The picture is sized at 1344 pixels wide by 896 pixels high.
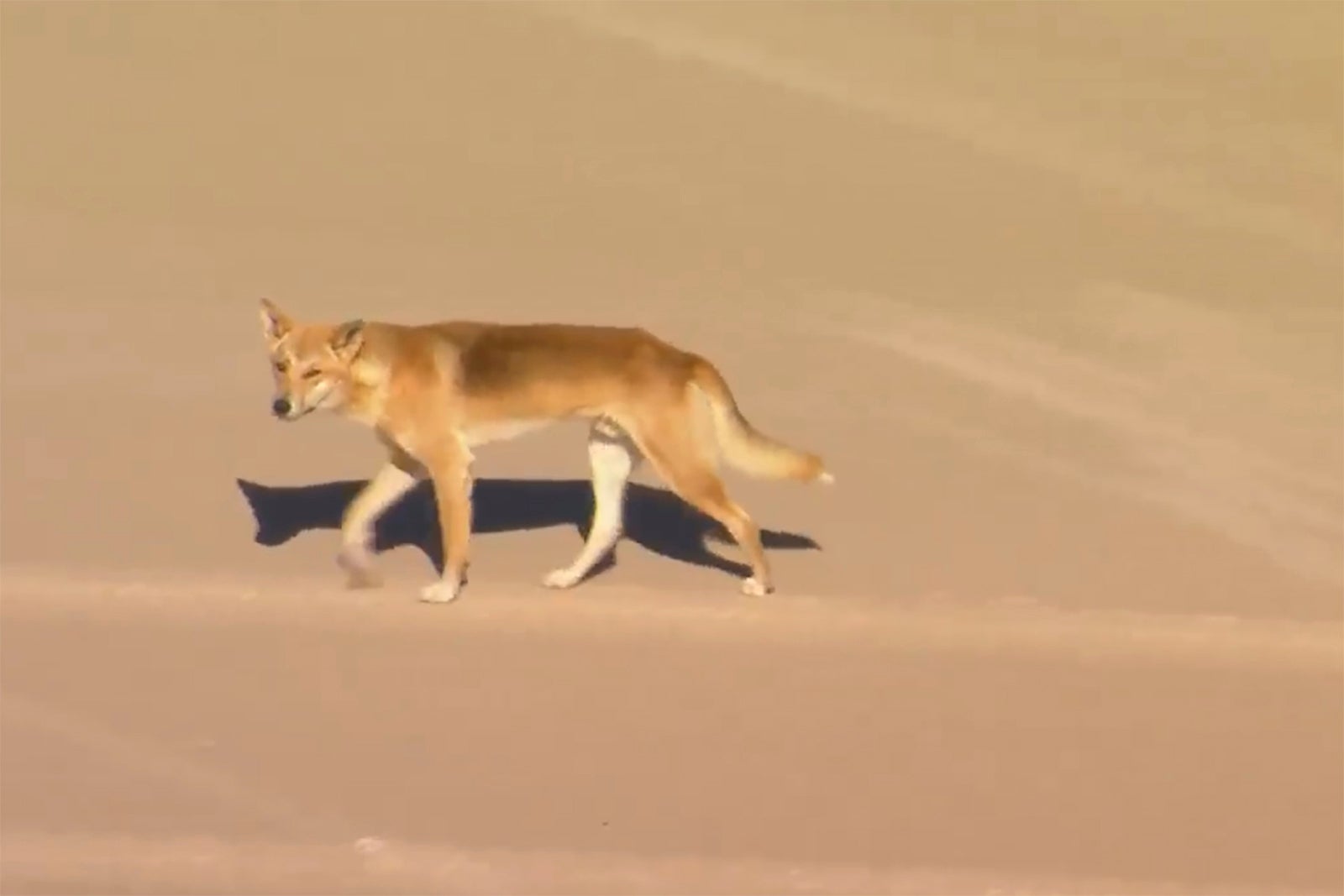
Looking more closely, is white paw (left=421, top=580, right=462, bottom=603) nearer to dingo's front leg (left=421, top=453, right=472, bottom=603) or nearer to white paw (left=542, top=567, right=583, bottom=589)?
dingo's front leg (left=421, top=453, right=472, bottom=603)

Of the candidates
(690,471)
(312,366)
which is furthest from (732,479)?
(312,366)

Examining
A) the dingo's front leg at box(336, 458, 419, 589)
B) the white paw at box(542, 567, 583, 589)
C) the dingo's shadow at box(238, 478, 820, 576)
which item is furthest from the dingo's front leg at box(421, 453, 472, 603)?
the dingo's shadow at box(238, 478, 820, 576)

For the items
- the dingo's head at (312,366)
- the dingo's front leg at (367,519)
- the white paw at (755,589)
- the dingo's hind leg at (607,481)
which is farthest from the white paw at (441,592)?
the white paw at (755,589)

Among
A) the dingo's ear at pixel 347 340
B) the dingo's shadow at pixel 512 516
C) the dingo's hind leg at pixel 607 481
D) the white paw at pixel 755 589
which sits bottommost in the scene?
the dingo's shadow at pixel 512 516

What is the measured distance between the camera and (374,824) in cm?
495

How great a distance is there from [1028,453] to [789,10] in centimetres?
601

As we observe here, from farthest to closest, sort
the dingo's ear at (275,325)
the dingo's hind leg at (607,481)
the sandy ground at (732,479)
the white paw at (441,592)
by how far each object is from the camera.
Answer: the dingo's hind leg at (607,481) < the dingo's ear at (275,325) < the white paw at (441,592) < the sandy ground at (732,479)

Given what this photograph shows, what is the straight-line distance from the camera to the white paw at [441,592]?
6633 mm

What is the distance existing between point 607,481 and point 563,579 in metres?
0.46

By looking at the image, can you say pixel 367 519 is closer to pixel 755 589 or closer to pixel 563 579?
pixel 563 579

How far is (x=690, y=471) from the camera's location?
686cm

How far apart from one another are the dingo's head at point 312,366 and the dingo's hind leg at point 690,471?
3.42 ft

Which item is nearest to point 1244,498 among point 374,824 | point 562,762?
point 562,762

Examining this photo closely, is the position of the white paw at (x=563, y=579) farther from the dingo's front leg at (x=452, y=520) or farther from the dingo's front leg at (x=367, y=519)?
the dingo's front leg at (x=367, y=519)
